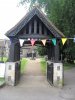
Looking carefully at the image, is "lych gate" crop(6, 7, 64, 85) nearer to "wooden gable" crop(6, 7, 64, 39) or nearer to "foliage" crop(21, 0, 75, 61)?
"wooden gable" crop(6, 7, 64, 39)

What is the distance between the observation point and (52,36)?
21734mm

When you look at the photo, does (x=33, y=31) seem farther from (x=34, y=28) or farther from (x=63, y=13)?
(x=63, y=13)

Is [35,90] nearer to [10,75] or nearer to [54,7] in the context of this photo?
[10,75]

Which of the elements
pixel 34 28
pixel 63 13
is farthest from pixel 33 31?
pixel 63 13

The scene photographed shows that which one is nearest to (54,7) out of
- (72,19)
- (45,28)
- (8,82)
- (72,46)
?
(72,19)

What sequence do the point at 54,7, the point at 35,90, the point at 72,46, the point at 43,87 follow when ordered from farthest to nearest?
the point at 72,46 → the point at 54,7 → the point at 43,87 → the point at 35,90

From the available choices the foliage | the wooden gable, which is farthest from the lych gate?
the foliage

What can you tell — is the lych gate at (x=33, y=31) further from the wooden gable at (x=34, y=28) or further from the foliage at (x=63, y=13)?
the foliage at (x=63, y=13)

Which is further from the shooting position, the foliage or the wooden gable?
the foliage

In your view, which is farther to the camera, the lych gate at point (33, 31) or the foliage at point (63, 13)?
the foliage at point (63, 13)

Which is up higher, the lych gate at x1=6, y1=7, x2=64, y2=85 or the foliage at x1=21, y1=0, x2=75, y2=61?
the foliage at x1=21, y1=0, x2=75, y2=61

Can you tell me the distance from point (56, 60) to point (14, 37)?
3.13m

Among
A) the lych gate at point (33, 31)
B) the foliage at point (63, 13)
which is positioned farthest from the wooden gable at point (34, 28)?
the foliage at point (63, 13)

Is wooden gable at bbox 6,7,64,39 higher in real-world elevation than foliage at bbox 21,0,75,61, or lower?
lower
